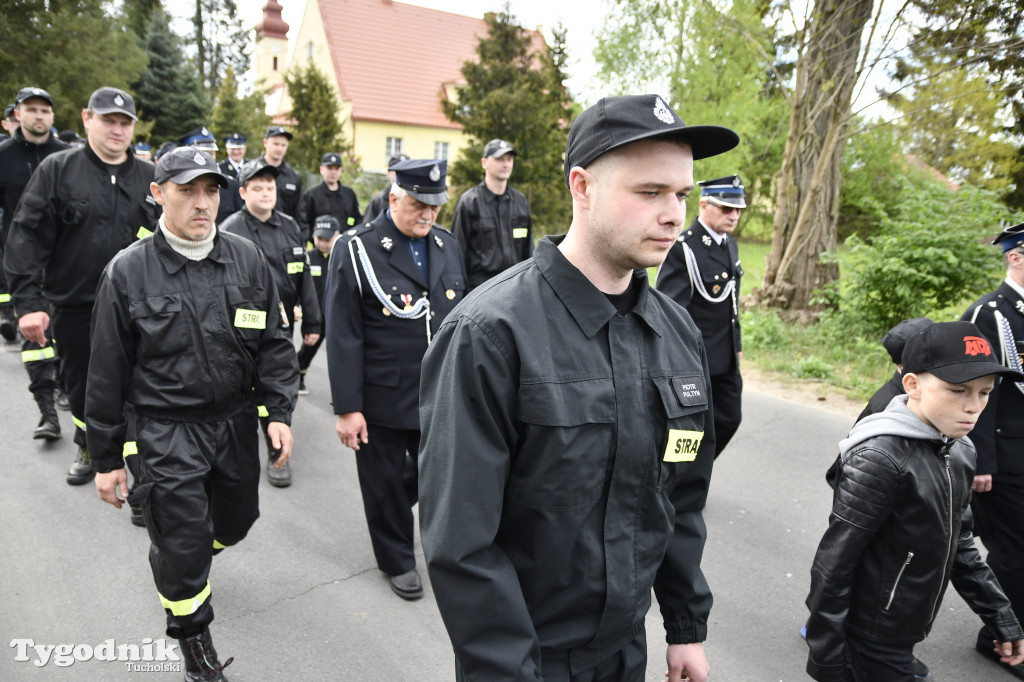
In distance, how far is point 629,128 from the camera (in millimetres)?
1717

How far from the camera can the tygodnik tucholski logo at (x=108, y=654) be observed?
11.4 ft

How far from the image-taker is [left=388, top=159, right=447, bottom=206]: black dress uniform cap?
13.1 ft

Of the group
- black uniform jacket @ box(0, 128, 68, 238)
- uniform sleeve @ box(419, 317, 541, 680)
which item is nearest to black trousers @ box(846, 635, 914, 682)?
uniform sleeve @ box(419, 317, 541, 680)

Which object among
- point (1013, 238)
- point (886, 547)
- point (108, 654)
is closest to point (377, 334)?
point (108, 654)

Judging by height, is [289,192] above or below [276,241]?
above

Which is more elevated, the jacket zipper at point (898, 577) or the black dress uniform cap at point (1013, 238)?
the black dress uniform cap at point (1013, 238)

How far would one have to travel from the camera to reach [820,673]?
2799mm

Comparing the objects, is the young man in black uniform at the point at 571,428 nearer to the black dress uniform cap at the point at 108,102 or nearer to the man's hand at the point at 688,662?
the man's hand at the point at 688,662

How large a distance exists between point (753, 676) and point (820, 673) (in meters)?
0.91

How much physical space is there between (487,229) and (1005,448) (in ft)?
16.6

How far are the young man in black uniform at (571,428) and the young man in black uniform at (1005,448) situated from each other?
8.40 feet

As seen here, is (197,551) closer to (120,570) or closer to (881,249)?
(120,570)

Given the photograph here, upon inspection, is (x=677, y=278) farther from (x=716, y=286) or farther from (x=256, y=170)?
(x=256, y=170)

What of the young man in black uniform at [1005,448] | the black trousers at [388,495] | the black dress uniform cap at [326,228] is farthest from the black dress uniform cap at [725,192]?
the black dress uniform cap at [326,228]
